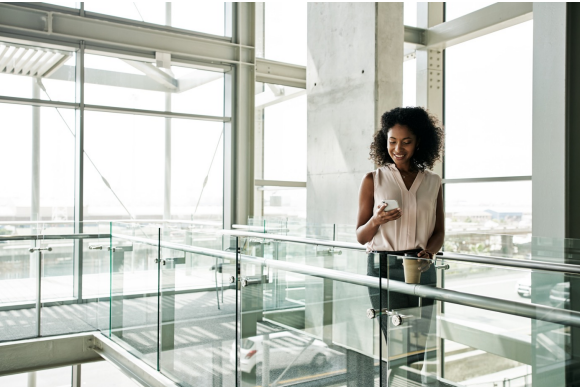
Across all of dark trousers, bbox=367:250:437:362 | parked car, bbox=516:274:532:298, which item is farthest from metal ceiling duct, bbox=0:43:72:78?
parked car, bbox=516:274:532:298

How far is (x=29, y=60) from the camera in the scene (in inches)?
274

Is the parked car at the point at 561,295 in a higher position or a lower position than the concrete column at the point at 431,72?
lower

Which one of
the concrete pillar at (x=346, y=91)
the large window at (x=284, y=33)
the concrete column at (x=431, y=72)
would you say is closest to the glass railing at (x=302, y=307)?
the concrete pillar at (x=346, y=91)

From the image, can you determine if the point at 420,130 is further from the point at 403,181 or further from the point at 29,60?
the point at 29,60

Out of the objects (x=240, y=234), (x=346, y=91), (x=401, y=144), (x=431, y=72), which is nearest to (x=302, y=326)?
(x=401, y=144)

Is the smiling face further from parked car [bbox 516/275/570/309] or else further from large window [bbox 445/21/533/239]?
large window [bbox 445/21/533/239]

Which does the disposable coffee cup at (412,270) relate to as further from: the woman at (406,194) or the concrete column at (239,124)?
the concrete column at (239,124)

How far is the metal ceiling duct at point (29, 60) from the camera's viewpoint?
6875 mm

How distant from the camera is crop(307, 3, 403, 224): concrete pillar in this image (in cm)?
579

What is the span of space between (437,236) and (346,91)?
4.06 meters

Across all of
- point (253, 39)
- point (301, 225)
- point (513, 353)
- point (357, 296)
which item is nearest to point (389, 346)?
point (357, 296)

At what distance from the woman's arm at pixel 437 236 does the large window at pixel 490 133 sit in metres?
4.97

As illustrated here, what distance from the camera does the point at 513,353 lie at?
5.18 ft

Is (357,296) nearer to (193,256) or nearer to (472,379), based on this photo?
(472,379)
